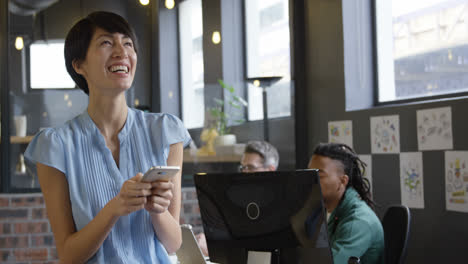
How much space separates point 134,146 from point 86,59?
0.26 metres

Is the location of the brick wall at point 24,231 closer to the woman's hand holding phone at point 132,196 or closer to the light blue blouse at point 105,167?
the light blue blouse at point 105,167

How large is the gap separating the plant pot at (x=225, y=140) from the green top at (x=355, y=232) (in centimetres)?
190

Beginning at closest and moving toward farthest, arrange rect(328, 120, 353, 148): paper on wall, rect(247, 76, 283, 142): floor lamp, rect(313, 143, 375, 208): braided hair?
rect(313, 143, 375, 208): braided hair, rect(328, 120, 353, 148): paper on wall, rect(247, 76, 283, 142): floor lamp

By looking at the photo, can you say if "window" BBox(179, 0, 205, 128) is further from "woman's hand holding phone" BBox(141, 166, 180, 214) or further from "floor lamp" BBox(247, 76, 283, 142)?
"woman's hand holding phone" BBox(141, 166, 180, 214)

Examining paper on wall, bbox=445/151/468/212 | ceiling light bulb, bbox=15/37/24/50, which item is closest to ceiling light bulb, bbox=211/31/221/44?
ceiling light bulb, bbox=15/37/24/50

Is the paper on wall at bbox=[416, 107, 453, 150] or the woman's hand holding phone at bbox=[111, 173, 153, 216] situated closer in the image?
the woman's hand holding phone at bbox=[111, 173, 153, 216]

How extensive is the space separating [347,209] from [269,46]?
2342mm

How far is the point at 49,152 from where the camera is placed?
134 cm

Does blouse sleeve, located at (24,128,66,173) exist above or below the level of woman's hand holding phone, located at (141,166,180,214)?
above

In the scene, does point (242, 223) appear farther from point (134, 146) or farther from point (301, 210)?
point (134, 146)

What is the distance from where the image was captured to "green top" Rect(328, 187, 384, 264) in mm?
2496

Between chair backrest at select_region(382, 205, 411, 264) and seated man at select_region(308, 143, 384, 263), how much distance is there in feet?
0.18

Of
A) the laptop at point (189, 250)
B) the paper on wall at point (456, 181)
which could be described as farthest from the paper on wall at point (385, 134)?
the laptop at point (189, 250)

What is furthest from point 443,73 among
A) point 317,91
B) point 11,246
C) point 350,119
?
point 11,246
